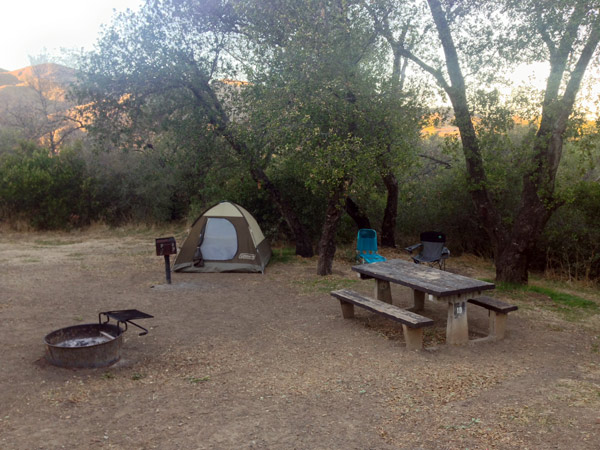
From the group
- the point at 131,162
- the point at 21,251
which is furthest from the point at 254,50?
the point at 131,162

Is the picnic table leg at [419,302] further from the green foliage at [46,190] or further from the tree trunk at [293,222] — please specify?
the green foliage at [46,190]

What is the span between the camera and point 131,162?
1827 cm

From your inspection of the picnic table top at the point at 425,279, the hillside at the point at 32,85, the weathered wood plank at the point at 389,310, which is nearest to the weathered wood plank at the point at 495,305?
the picnic table top at the point at 425,279

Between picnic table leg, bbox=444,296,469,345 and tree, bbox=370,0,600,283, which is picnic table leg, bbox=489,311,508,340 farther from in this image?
tree, bbox=370,0,600,283

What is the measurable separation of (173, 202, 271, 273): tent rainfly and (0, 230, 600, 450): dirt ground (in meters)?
2.05

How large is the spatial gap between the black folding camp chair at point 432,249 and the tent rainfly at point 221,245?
10.3 feet

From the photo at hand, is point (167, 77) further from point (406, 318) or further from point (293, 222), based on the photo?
point (406, 318)

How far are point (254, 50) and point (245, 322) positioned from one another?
16.5 feet

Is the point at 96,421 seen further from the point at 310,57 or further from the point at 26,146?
the point at 26,146

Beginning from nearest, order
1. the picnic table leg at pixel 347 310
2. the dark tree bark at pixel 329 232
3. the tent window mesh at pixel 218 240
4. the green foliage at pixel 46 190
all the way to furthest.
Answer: the picnic table leg at pixel 347 310 < the dark tree bark at pixel 329 232 < the tent window mesh at pixel 218 240 < the green foliage at pixel 46 190

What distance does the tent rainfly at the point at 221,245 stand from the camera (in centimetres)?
1023

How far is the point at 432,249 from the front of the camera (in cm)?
981

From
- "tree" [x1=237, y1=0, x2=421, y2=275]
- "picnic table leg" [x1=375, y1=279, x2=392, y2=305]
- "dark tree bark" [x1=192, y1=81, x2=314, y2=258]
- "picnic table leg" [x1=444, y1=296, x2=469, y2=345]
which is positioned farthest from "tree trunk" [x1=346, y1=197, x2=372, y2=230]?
"picnic table leg" [x1=444, y1=296, x2=469, y2=345]

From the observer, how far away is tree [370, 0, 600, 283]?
7.35 metres
